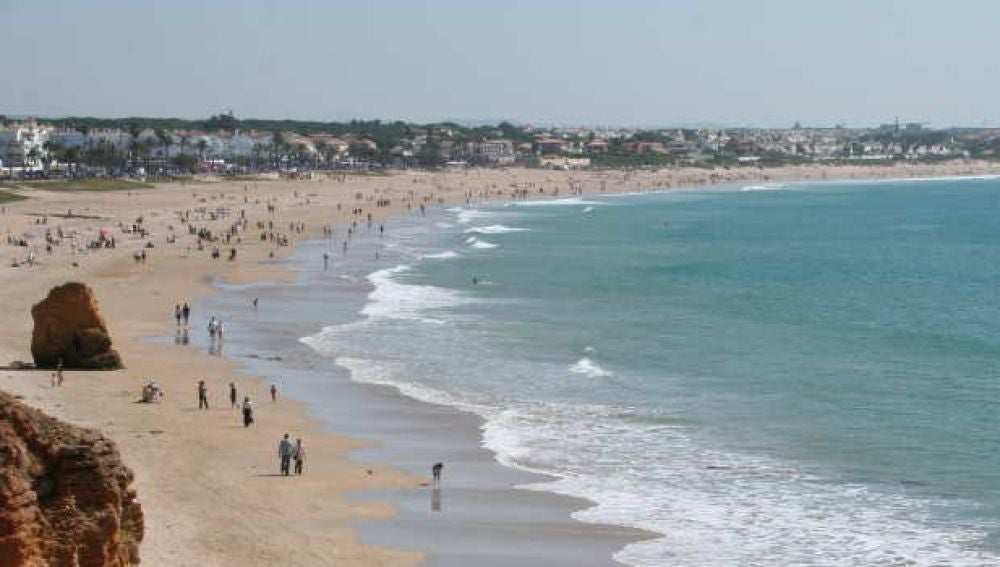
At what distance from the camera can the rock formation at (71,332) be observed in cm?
2927

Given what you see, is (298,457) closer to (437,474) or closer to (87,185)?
(437,474)

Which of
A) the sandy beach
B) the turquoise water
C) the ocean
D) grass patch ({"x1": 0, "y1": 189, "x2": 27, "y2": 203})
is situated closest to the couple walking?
the sandy beach

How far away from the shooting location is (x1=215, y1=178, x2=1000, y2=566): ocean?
2067 cm

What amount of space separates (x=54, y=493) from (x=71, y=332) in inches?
738

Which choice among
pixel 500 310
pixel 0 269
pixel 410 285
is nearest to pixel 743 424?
pixel 500 310

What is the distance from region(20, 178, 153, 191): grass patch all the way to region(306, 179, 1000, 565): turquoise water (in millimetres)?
38471

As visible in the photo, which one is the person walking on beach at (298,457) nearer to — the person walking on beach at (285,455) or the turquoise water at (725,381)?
the person walking on beach at (285,455)

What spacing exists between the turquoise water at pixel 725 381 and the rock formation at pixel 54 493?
8220 mm

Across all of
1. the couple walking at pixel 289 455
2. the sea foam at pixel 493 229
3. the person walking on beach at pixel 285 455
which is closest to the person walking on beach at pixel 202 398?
the couple walking at pixel 289 455

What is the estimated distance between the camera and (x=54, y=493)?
12.1 m

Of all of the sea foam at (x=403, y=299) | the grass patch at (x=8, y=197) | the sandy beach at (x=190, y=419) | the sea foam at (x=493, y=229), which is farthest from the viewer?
the grass patch at (x=8, y=197)

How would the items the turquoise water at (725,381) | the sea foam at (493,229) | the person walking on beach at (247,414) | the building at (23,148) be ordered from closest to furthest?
1. the turquoise water at (725,381)
2. the person walking on beach at (247,414)
3. the sea foam at (493,229)
4. the building at (23,148)

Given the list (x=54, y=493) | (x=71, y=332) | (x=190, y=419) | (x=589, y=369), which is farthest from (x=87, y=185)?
(x=54, y=493)

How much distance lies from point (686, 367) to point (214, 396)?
1127 centimetres
